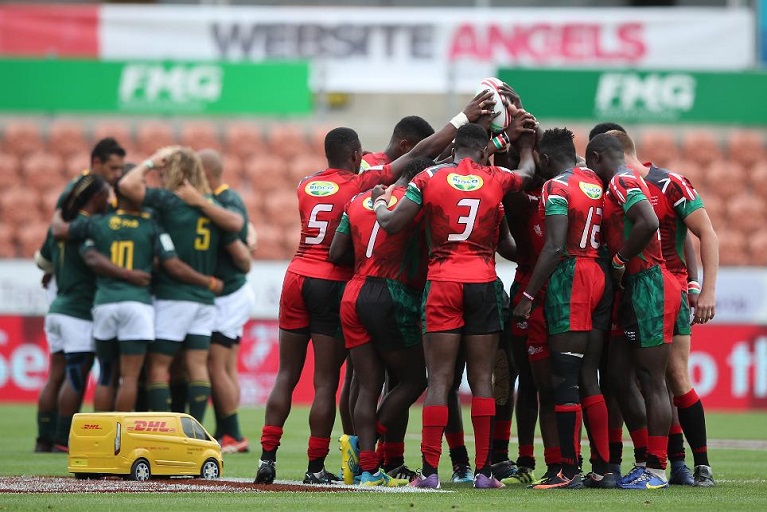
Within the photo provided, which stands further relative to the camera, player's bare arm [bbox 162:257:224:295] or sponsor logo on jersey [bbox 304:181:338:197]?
player's bare arm [bbox 162:257:224:295]

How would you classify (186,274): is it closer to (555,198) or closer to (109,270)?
(109,270)

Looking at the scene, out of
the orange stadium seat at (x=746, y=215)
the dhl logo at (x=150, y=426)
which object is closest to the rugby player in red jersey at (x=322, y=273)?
the dhl logo at (x=150, y=426)

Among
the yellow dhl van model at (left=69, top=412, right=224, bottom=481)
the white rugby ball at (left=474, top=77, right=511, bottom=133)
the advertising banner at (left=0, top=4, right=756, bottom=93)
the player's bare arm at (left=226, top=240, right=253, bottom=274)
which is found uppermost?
the advertising banner at (left=0, top=4, right=756, bottom=93)

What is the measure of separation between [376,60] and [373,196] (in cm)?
1453

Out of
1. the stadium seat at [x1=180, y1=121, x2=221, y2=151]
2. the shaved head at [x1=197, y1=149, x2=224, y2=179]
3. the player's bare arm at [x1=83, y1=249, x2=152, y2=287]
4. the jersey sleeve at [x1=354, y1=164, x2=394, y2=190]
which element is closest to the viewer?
the jersey sleeve at [x1=354, y1=164, x2=394, y2=190]

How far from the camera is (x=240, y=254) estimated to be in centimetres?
1196

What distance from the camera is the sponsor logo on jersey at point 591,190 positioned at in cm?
862

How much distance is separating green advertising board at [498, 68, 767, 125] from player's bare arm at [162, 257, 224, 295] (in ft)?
36.8

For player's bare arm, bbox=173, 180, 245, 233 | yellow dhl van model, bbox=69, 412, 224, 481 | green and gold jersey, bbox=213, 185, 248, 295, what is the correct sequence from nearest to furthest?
yellow dhl van model, bbox=69, 412, 224, 481 → player's bare arm, bbox=173, 180, 245, 233 → green and gold jersey, bbox=213, 185, 248, 295

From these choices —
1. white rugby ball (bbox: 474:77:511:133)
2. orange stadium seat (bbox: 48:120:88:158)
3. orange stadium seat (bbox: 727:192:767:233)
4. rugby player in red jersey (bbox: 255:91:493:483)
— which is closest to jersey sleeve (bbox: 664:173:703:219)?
white rugby ball (bbox: 474:77:511:133)

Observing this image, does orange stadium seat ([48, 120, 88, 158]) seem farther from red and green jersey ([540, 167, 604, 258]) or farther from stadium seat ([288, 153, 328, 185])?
red and green jersey ([540, 167, 604, 258])

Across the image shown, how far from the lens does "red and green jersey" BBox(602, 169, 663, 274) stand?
8523 mm

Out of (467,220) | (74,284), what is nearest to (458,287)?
(467,220)

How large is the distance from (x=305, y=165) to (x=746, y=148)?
797 cm
